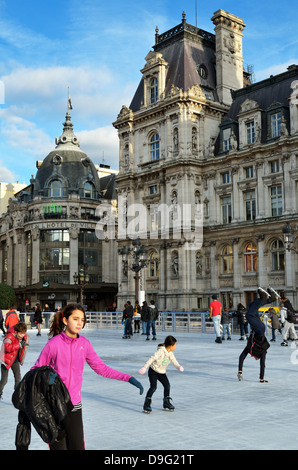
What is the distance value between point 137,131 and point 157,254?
12243 millimetres

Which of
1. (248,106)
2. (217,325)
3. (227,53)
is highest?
(227,53)

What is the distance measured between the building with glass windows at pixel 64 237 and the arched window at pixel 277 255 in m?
31.5

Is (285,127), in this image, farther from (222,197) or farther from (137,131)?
(137,131)

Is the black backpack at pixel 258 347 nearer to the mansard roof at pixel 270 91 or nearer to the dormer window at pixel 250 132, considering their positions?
the mansard roof at pixel 270 91

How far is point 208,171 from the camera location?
155 ft

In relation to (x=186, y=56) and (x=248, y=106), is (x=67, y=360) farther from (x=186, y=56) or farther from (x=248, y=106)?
(x=186, y=56)

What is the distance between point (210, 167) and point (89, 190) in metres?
31.2

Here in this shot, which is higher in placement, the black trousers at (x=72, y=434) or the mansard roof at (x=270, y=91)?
the mansard roof at (x=270, y=91)

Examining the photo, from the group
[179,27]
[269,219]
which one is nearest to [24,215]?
[179,27]

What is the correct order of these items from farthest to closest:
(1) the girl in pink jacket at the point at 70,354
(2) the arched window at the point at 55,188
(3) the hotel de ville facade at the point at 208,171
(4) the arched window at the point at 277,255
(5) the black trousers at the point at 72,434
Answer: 1. (2) the arched window at the point at 55,188
2. (3) the hotel de ville facade at the point at 208,171
3. (4) the arched window at the point at 277,255
4. (1) the girl in pink jacket at the point at 70,354
5. (5) the black trousers at the point at 72,434

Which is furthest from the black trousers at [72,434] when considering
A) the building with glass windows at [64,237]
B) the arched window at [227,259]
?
the building with glass windows at [64,237]

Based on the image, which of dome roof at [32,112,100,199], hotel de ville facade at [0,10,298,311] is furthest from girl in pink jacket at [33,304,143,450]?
dome roof at [32,112,100,199]

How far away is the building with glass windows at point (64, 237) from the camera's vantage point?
70500 millimetres

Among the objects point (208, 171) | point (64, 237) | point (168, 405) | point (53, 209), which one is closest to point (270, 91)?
point (208, 171)
